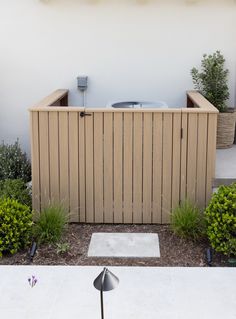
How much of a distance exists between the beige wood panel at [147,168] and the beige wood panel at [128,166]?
5.5 inches

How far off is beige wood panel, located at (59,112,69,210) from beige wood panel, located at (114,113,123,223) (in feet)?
1.70

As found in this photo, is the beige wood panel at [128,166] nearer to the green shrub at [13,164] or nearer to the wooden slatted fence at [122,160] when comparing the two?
the wooden slatted fence at [122,160]

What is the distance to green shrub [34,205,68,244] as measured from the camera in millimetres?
5160

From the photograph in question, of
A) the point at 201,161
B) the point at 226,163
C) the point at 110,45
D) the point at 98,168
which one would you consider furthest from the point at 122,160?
the point at 110,45

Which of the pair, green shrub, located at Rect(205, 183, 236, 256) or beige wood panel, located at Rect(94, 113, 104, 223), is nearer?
green shrub, located at Rect(205, 183, 236, 256)

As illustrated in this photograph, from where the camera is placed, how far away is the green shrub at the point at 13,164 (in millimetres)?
6633

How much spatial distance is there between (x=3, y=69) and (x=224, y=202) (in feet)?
13.0
